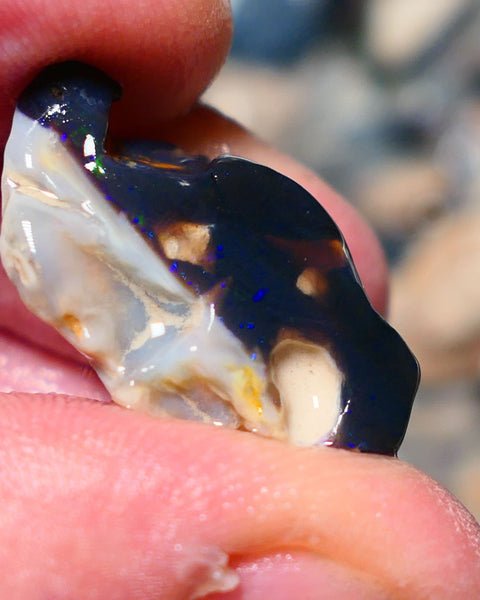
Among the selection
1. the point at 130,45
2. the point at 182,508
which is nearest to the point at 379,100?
the point at 130,45

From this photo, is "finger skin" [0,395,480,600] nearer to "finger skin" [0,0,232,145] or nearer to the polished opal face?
the polished opal face

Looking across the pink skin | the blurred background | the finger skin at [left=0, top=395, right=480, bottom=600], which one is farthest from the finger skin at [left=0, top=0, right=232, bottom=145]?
the blurred background

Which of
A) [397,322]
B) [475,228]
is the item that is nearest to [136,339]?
[397,322]

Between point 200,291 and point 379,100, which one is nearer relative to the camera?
point 200,291

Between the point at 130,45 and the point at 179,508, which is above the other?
the point at 130,45

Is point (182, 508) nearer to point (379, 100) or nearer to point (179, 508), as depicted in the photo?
point (179, 508)

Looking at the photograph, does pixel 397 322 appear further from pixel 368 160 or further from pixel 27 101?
pixel 27 101
